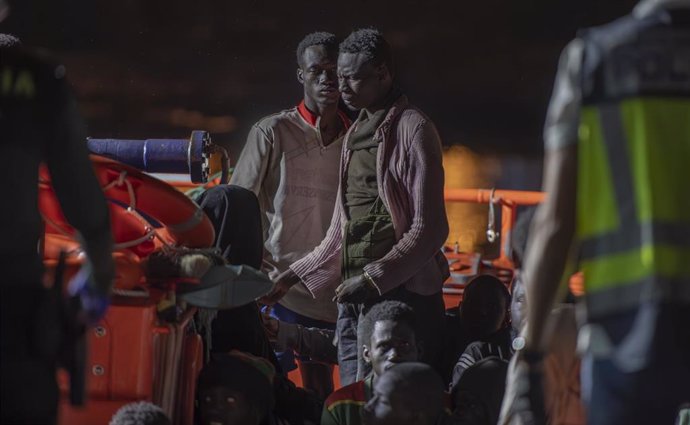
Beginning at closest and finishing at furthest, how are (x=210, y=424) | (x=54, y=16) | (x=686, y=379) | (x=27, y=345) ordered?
(x=686, y=379), (x=27, y=345), (x=210, y=424), (x=54, y=16)

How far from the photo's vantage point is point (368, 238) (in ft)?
12.3

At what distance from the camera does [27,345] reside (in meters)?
2.34

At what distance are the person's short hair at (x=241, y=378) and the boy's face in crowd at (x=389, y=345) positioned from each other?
0.30 meters

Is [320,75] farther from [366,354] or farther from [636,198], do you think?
[636,198]

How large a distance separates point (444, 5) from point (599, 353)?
16.4ft

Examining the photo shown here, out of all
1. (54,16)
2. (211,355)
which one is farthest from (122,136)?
(211,355)

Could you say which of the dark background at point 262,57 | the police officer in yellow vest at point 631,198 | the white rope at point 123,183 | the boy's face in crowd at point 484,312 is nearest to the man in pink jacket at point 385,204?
the boy's face in crowd at point 484,312

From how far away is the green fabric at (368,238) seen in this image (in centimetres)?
374

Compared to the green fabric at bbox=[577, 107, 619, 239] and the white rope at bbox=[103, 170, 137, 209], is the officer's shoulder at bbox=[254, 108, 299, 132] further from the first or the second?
the green fabric at bbox=[577, 107, 619, 239]

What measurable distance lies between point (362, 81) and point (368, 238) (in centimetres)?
45

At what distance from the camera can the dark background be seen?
22.9ft

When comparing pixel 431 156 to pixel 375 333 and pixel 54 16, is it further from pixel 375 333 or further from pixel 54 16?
pixel 54 16

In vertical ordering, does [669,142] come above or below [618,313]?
above

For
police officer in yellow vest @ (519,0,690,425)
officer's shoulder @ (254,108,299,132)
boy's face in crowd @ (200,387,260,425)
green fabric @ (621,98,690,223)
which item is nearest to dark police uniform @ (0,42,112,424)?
police officer in yellow vest @ (519,0,690,425)
